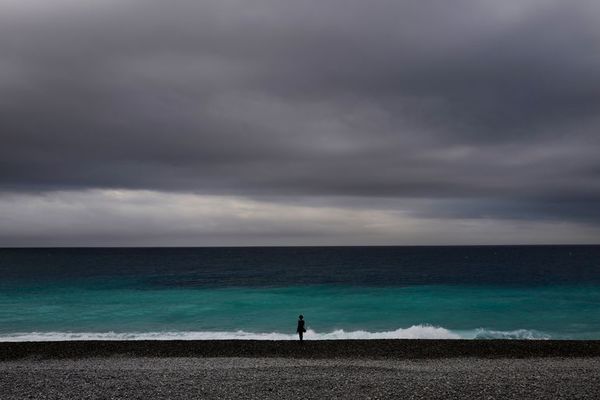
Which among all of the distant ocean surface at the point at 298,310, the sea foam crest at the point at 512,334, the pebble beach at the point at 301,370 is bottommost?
the distant ocean surface at the point at 298,310

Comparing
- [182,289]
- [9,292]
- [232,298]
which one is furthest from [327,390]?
[9,292]

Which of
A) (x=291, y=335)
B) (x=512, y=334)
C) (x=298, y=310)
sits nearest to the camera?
(x=291, y=335)

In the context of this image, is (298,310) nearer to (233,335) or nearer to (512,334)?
(233,335)

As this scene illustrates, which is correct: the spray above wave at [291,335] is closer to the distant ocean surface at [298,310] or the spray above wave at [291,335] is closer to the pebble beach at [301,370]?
the distant ocean surface at [298,310]

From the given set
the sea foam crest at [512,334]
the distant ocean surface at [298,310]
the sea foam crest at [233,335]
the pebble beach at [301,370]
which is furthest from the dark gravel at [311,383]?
the distant ocean surface at [298,310]

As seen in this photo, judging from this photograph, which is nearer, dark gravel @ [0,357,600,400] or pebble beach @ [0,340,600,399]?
dark gravel @ [0,357,600,400]

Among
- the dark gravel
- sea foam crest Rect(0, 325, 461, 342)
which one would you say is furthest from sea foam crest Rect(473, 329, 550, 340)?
the dark gravel

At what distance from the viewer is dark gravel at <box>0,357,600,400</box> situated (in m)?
12.6

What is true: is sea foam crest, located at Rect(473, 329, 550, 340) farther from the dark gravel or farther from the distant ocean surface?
the dark gravel

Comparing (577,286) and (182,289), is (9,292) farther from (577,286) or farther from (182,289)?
(577,286)

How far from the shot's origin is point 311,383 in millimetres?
13922

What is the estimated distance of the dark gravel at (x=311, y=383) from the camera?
1261cm

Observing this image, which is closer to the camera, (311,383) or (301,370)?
(311,383)

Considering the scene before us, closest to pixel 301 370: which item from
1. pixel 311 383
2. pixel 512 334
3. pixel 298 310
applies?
pixel 311 383
